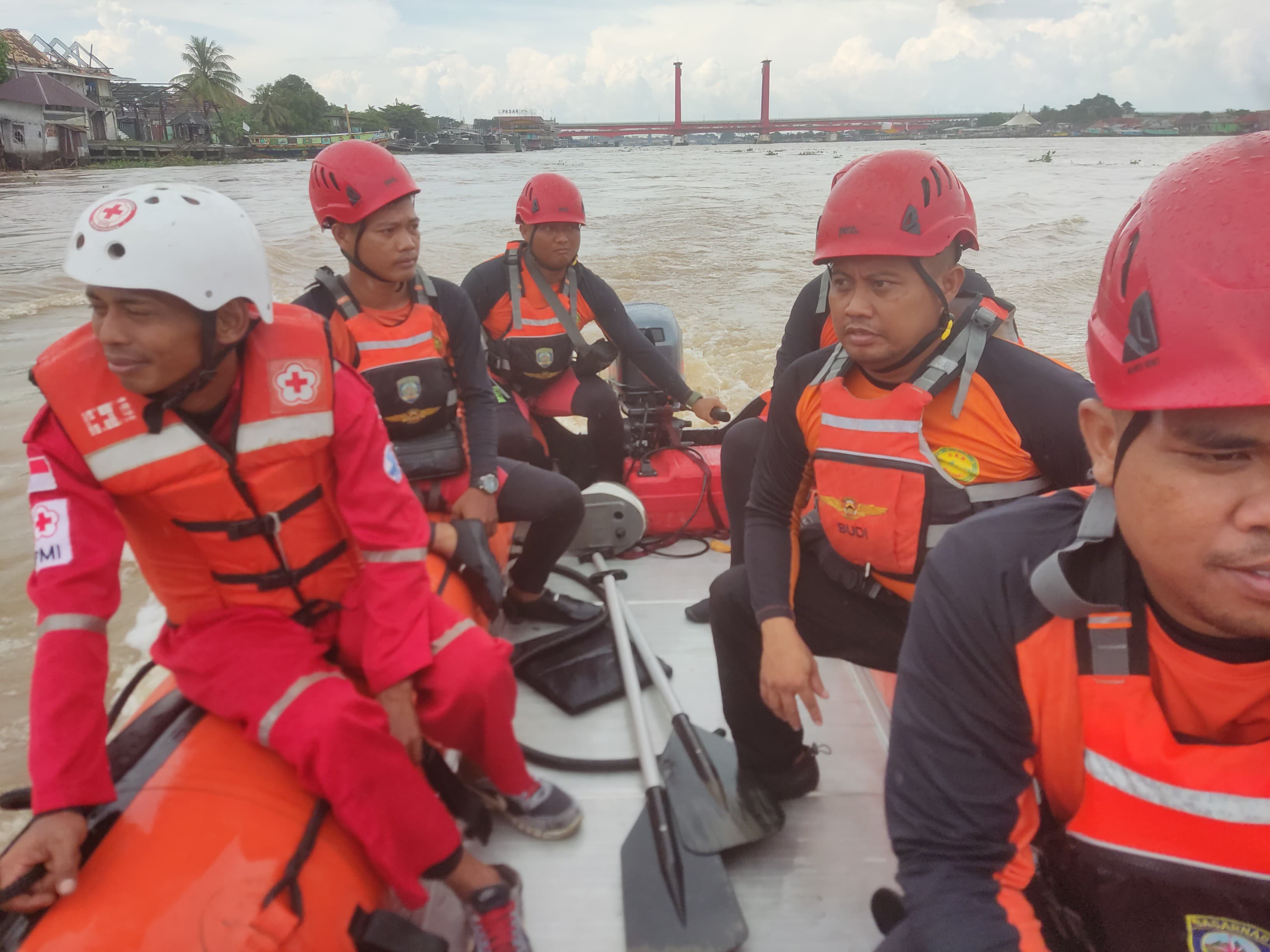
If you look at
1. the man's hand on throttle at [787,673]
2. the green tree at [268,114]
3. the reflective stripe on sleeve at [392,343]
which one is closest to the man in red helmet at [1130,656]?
the man's hand on throttle at [787,673]

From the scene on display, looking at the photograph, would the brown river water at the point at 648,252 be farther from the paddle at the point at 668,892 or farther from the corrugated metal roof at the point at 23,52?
the corrugated metal roof at the point at 23,52

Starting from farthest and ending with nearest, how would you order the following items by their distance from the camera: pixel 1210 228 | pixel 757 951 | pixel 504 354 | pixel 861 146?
pixel 861 146, pixel 504 354, pixel 757 951, pixel 1210 228

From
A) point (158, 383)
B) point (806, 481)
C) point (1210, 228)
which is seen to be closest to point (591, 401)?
point (806, 481)

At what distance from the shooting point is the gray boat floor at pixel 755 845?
1.62 metres

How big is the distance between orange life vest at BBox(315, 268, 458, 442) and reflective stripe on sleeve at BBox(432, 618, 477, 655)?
3.21ft

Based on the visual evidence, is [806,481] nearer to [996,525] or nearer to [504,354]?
[996,525]

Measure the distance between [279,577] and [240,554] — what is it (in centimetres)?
9

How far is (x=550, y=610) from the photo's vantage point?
9.07 ft

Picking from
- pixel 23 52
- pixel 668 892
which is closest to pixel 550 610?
pixel 668 892

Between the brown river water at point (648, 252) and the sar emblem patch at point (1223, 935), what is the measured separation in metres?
2.71

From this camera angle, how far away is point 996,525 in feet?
3.10

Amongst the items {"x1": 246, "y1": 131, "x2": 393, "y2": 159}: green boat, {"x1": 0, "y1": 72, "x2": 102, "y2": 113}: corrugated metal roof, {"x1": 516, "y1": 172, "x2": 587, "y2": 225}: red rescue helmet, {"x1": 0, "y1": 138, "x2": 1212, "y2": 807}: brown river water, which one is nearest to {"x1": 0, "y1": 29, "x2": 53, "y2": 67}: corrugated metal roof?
{"x1": 0, "y1": 72, "x2": 102, "y2": 113}: corrugated metal roof

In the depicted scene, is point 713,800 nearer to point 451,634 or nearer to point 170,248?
point 451,634

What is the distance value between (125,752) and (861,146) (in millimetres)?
71648
